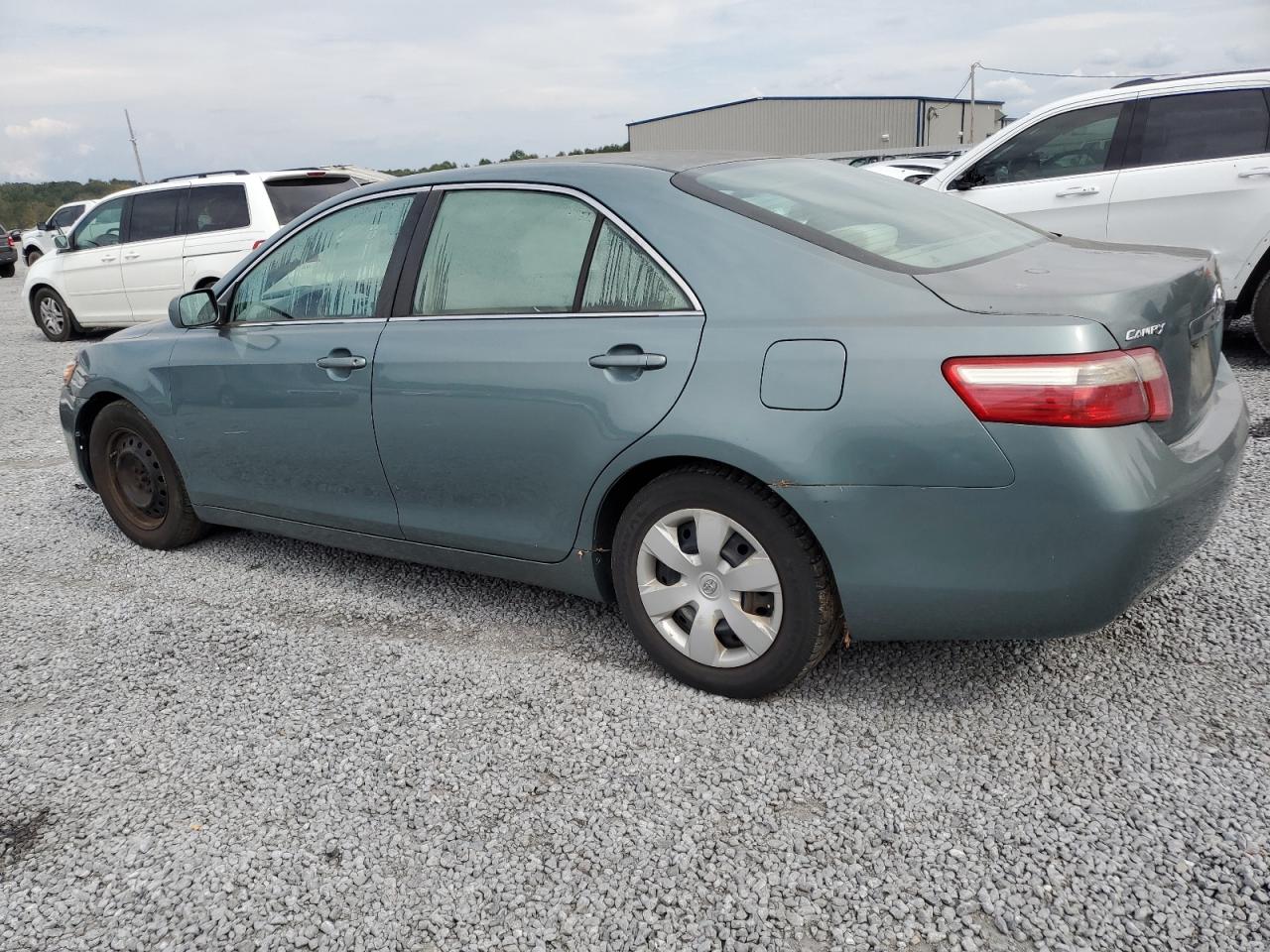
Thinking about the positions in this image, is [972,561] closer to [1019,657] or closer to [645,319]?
[1019,657]

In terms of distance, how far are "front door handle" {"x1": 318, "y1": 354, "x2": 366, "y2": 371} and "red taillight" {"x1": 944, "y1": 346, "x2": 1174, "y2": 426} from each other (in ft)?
6.57

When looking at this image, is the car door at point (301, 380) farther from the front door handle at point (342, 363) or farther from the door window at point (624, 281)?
the door window at point (624, 281)

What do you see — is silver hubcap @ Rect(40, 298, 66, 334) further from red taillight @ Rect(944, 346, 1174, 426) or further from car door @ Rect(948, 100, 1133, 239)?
red taillight @ Rect(944, 346, 1174, 426)

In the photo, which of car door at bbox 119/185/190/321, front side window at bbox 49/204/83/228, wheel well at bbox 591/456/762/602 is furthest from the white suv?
front side window at bbox 49/204/83/228

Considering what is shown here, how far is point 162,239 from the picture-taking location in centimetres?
1105

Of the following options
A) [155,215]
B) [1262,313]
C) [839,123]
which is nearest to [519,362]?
[1262,313]

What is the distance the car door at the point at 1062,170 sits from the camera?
6680 mm

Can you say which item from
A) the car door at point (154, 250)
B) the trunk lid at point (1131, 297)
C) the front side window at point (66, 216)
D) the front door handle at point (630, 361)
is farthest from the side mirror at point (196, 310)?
the front side window at point (66, 216)

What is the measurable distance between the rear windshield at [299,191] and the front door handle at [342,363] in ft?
24.4

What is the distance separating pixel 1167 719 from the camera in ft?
8.96

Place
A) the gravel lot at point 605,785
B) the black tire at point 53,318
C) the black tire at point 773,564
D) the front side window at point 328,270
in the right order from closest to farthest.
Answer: the gravel lot at point 605,785, the black tire at point 773,564, the front side window at point 328,270, the black tire at point 53,318

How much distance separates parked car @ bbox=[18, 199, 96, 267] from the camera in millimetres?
23672

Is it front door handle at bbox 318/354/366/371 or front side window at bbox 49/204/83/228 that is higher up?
front door handle at bbox 318/354/366/371

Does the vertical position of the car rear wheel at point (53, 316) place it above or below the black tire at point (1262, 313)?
below
